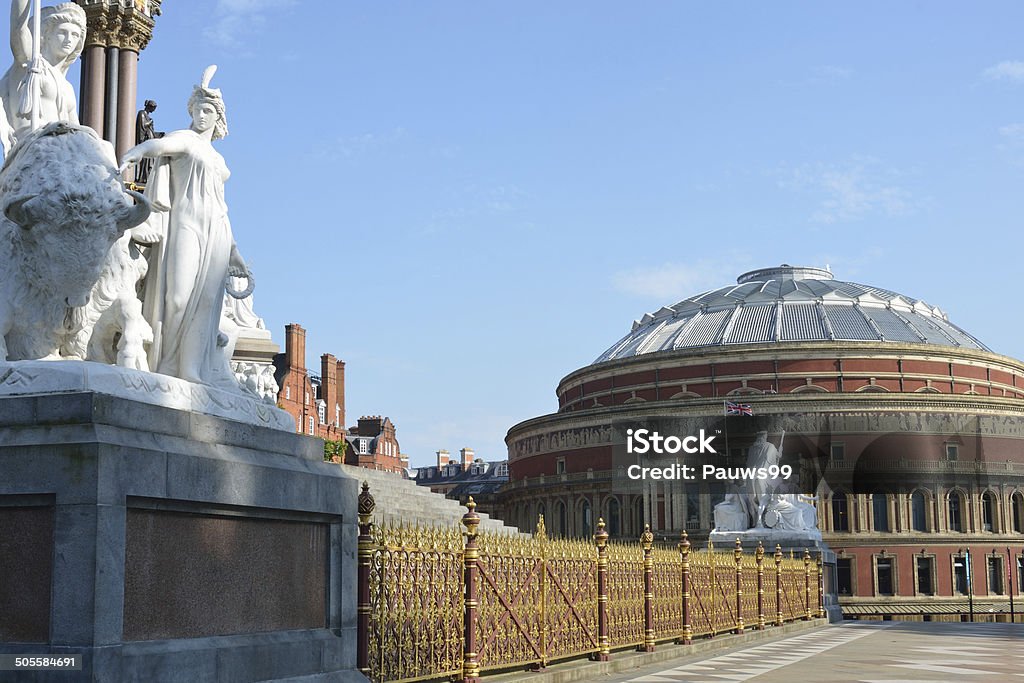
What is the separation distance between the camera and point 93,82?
22188 millimetres

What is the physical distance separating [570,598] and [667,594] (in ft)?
16.4

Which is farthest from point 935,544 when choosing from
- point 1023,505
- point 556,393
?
point 556,393

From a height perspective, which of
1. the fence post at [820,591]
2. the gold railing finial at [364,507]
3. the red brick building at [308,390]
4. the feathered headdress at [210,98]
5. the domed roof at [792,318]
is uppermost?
the domed roof at [792,318]

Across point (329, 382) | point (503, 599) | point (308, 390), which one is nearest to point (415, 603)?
point (503, 599)

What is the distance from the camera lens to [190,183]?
24.7 ft

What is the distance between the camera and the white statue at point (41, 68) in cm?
778

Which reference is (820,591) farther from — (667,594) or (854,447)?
(854,447)

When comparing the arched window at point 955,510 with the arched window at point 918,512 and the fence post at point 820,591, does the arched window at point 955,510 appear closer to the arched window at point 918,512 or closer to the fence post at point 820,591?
the arched window at point 918,512

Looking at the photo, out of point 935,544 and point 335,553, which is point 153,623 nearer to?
point 335,553

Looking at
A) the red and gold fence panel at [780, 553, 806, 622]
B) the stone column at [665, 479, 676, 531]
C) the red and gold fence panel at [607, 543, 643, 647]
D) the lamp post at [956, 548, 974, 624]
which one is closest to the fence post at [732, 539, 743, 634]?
the red and gold fence panel at [780, 553, 806, 622]

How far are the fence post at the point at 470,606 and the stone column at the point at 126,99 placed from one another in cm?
1404

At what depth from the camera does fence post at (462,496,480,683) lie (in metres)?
10.8

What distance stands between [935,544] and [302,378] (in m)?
37.3

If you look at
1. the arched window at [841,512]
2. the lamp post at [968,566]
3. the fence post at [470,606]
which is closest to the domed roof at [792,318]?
the arched window at [841,512]
